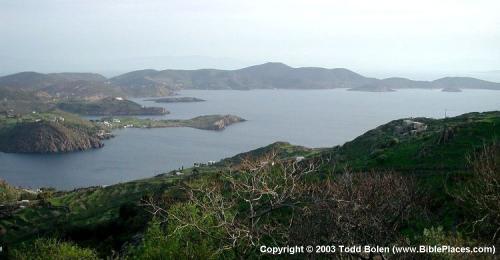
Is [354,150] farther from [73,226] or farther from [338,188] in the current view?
[338,188]

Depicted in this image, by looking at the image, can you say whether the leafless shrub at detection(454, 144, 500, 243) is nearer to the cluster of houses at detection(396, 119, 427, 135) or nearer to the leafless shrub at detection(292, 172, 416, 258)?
the leafless shrub at detection(292, 172, 416, 258)

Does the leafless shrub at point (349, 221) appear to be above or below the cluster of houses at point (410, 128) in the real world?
above

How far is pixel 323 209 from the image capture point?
1570 centimetres

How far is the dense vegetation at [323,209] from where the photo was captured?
1513cm

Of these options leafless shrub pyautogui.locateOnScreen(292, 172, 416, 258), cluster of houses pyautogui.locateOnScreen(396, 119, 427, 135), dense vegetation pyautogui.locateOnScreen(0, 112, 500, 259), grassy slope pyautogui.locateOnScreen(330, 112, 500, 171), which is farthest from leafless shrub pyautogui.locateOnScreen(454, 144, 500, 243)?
cluster of houses pyautogui.locateOnScreen(396, 119, 427, 135)

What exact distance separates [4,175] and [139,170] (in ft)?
145

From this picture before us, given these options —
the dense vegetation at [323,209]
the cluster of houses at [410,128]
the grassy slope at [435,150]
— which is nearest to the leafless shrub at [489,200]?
the dense vegetation at [323,209]

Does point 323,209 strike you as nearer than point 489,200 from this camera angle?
Yes

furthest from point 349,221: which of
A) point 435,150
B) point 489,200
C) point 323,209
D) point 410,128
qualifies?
point 410,128

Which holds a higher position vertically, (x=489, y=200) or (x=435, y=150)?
(x=489, y=200)

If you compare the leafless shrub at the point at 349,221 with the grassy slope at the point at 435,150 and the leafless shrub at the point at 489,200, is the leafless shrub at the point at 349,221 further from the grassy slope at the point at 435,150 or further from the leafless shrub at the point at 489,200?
the grassy slope at the point at 435,150

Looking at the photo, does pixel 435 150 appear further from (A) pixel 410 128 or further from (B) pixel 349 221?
(B) pixel 349 221

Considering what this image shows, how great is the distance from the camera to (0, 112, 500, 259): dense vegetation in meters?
15.1

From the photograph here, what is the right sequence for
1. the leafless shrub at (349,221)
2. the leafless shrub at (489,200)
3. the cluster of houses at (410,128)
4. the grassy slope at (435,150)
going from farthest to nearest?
the cluster of houses at (410,128) → the grassy slope at (435,150) → the leafless shrub at (489,200) → the leafless shrub at (349,221)
